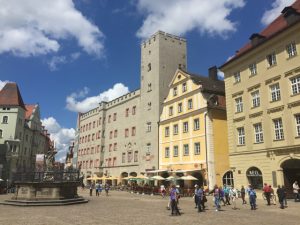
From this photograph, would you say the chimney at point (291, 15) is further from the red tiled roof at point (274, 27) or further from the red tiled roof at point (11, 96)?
the red tiled roof at point (11, 96)

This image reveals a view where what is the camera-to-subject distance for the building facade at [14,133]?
57562mm

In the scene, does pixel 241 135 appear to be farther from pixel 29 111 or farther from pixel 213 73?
pixel 29 111

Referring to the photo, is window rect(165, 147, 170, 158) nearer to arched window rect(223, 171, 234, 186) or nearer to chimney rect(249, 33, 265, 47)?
arched window rect(223, 171, 234, 186)

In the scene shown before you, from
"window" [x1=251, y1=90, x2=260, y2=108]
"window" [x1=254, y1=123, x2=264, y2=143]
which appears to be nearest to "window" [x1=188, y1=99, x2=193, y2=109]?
"window" [x1=251, y1=90, x2=260, y2=108]

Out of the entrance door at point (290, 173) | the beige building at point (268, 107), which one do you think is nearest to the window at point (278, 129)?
the beige building at point (268, 107)

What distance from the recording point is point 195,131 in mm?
38031

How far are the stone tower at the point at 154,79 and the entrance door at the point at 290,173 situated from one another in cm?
2106

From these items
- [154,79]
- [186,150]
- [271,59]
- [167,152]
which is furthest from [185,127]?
[271,59]

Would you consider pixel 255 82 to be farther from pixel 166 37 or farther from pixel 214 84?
pixel 166 37

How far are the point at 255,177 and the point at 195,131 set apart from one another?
10.5m

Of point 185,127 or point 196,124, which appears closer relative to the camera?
point 196,124

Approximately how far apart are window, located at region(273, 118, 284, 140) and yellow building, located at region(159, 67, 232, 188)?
9.69m

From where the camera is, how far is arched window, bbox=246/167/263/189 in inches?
1120

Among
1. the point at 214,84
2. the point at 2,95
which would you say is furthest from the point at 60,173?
the point at 2,95
